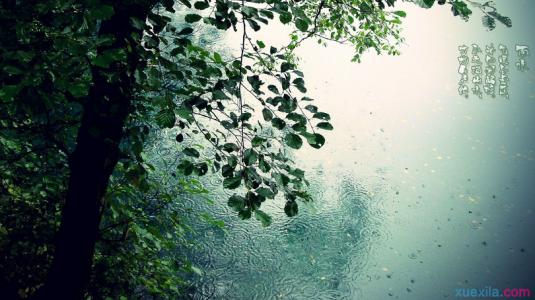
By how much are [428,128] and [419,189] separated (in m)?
2.15

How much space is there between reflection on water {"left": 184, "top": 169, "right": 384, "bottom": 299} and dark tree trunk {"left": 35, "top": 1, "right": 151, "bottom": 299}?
2.51 meters

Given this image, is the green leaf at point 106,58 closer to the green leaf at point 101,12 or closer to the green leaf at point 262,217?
the green leaf at point 101,12

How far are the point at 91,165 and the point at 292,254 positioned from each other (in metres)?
3.68

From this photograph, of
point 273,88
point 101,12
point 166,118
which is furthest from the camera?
point 273,88

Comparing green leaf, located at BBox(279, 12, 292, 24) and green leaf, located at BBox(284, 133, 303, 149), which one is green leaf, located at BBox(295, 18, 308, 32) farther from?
green leaf, located at BBox(284, 133, 303, 149)

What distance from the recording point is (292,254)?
4559 millimetres

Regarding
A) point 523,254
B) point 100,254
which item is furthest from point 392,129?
point 100,254

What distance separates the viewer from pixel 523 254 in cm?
526

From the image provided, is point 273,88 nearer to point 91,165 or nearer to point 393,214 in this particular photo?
point 91,165

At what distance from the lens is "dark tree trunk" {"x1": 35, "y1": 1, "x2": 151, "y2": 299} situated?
3.39ft

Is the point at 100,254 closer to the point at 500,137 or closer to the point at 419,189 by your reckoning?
the point at 419,189

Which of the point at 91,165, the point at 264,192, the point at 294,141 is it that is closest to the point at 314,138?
the point at 294,141

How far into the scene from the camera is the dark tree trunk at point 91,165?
1032 millimetres

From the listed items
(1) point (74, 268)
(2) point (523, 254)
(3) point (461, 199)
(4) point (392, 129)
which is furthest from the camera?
(4) point (392, 129)
